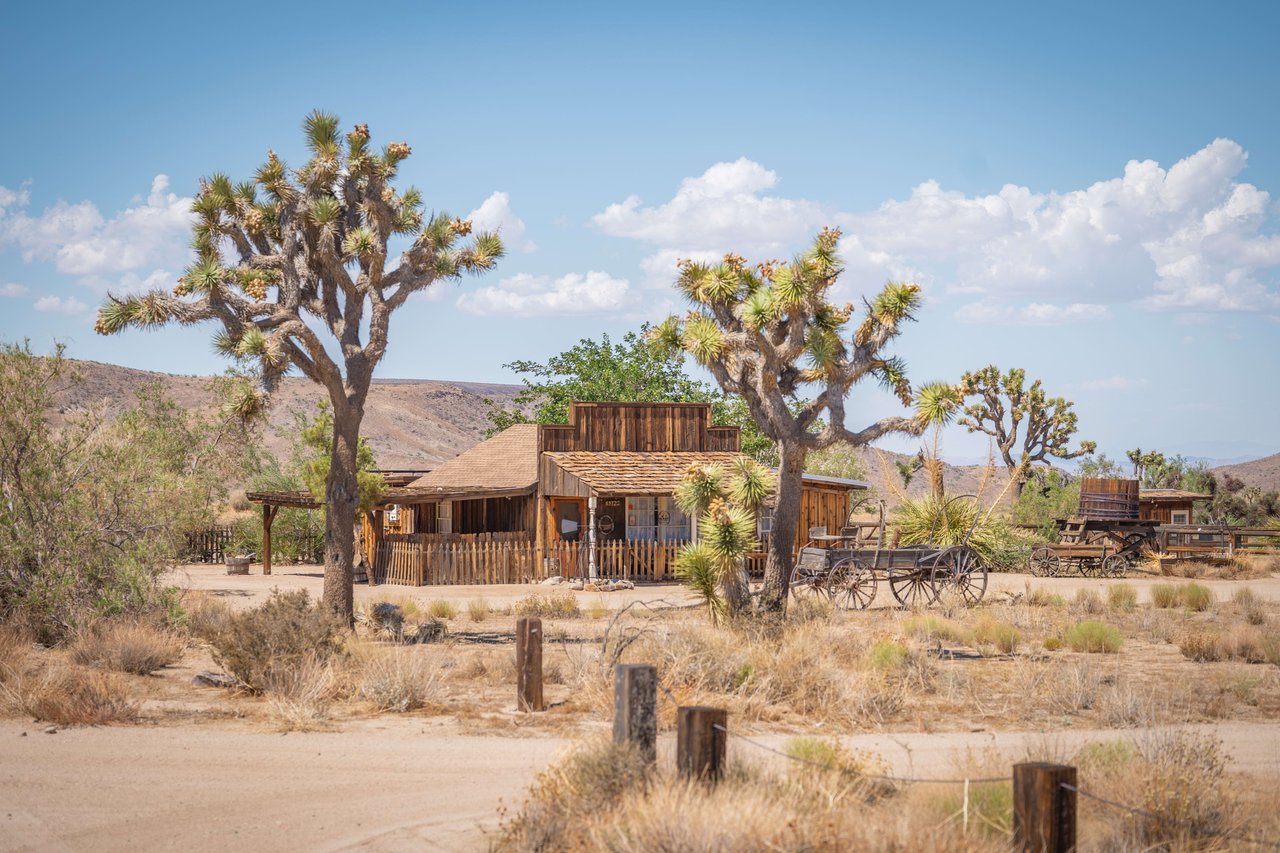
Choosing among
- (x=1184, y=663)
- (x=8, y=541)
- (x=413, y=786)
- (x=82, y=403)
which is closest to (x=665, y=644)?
(x=413, y=786)

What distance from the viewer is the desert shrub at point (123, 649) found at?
12.1 m

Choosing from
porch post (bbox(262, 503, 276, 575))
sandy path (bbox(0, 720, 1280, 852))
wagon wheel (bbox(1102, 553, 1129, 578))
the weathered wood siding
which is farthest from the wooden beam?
wagon wheel (bbox(1102, 553, 1129, 578))

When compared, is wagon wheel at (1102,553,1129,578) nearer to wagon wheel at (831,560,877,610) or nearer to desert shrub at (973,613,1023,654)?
wagon wheel at (831,560,877,610)

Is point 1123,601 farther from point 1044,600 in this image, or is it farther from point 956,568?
point 956,568

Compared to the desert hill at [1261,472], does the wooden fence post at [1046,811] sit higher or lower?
lower

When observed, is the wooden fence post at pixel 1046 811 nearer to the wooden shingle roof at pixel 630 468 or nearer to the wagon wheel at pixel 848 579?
the wagon wheel at pixel 848 579

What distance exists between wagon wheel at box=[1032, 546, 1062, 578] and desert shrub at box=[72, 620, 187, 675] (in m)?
22.1

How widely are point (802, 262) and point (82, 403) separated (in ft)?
233

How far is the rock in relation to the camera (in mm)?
11547

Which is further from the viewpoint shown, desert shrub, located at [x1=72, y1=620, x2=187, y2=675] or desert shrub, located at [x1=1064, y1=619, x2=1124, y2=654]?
desert shrub, located at [x1=1064, y1=619, x2=1124, y2=654]

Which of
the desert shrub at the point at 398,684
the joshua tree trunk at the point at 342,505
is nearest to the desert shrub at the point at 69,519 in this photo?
the joshua tree trunk at the point at 342,505

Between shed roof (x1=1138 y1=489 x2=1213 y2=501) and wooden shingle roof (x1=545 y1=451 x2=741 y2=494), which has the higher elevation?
wooden shingle roof (x1=545 y1=451 x2=741 y2=494)

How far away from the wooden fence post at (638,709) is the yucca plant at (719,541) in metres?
7.78

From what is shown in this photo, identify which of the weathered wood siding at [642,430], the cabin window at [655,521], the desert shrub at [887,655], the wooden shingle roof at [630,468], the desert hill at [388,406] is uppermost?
the desert hill at [388,406]
